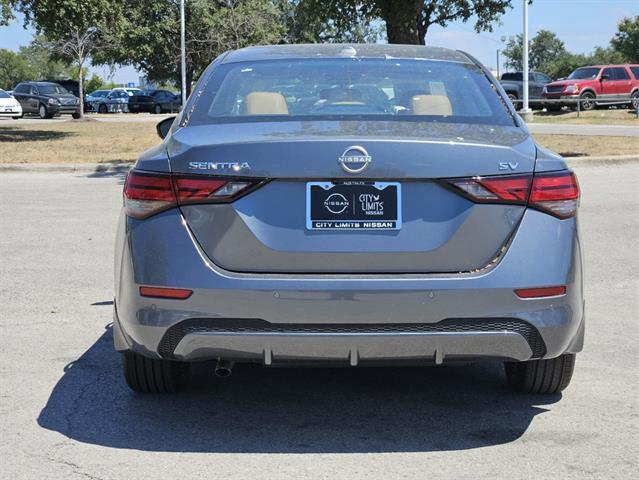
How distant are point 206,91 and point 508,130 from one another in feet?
4.83

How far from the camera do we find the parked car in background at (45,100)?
47.9 meters

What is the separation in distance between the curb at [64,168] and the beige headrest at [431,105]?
13.6 m

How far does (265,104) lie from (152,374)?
1356 mm

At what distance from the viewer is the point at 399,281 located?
4.05m

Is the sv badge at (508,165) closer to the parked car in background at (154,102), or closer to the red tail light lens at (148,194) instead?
the red tail light lens at (148,194)

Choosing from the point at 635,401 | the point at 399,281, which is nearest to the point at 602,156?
the point at 635,401

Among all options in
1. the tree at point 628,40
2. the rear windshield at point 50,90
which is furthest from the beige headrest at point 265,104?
the tree at point 628,40

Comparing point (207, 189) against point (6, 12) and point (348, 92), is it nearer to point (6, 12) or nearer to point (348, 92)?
point (348, 92)

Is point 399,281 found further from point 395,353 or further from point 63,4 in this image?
point 63,4

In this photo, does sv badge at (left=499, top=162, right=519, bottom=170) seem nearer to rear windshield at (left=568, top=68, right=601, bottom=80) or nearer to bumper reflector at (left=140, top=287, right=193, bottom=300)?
bumper reflector at (left=140, top=287, right=193, bottom=300)

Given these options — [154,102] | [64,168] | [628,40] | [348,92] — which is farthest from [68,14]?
[628,40]

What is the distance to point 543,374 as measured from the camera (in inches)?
192

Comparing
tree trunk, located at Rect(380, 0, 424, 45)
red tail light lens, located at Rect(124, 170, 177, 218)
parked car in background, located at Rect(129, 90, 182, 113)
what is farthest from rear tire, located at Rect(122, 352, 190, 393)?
parked car in background, located at Rect(129, 90, 182, 113)

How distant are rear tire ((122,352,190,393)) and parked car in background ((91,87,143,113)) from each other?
2203 inches
